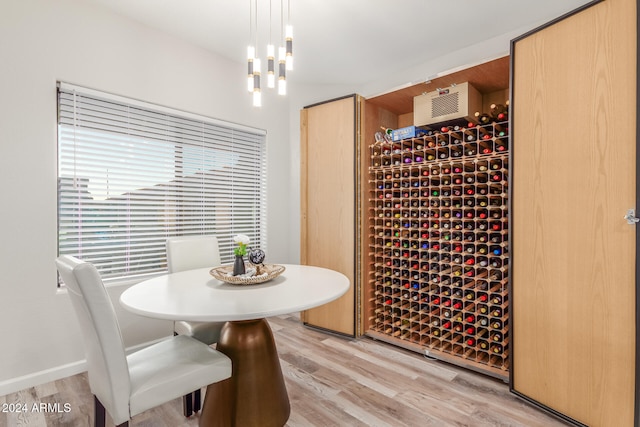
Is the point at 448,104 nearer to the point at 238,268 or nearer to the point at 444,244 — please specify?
the point at 444,244

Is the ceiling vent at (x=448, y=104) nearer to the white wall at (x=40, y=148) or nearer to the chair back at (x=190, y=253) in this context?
the chair back at (x=190, y=253)

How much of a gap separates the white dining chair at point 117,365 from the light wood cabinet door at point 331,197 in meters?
1.47

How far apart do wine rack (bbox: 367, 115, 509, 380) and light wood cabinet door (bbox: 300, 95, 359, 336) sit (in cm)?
19

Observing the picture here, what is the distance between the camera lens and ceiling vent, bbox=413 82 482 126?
2.17m

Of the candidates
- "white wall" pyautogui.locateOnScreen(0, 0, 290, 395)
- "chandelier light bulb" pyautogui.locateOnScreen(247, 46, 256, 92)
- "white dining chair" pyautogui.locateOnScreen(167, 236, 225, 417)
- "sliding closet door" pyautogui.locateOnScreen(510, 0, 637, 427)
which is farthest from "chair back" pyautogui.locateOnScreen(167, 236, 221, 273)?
"sliding closet door" pyautogui.locateOnScreen(510, 0, 637, 427)

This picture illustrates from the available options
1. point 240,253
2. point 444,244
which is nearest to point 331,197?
point 444,244

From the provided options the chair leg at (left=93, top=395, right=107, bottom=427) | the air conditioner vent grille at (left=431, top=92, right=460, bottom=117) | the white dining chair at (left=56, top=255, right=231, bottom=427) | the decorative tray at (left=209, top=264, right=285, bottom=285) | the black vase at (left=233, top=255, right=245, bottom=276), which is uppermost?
the air conditioner vent grille at (left=431, top=92, right=460, bottom=117)

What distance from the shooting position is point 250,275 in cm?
172

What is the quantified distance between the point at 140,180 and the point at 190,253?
2.66 feet

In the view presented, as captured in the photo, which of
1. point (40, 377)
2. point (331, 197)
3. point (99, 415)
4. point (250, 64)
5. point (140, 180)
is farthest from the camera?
point (331, 197)

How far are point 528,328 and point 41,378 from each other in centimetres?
298

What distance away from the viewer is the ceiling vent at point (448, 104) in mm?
2170

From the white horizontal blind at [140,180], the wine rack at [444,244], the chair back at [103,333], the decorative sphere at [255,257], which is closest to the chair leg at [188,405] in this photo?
the chair back at [103,333]

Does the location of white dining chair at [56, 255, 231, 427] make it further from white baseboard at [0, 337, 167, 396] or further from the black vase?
white baseboard at [0, 337, 167, 396]
